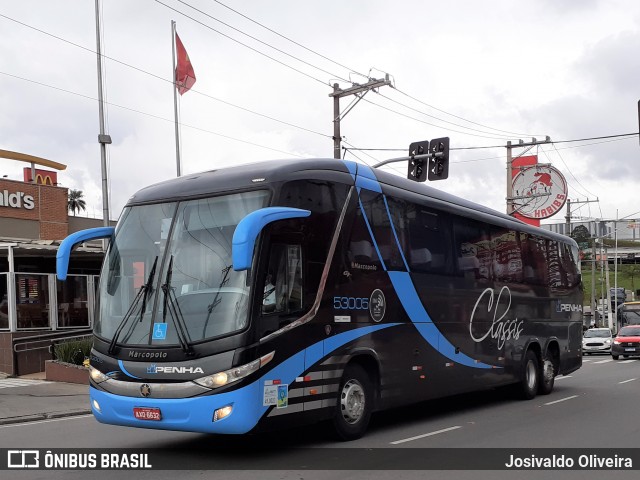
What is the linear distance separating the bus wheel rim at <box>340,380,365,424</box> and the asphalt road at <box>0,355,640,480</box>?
1.09 ft

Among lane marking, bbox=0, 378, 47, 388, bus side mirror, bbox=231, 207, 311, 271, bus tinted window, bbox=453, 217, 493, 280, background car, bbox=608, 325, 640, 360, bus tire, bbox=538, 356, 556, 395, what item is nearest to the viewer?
bus side mirror, bbox=231, 207, 311, 271

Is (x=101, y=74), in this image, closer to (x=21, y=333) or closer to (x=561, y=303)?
(x=21, y=333)

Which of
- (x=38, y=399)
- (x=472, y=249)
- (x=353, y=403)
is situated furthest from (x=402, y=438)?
(x=38, y=399)

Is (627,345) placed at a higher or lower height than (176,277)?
lower

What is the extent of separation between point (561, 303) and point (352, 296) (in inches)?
371

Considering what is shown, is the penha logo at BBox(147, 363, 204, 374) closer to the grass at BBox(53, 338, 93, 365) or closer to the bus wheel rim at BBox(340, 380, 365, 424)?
the bus wheel rim at BBox(340, 380, 365, 424)

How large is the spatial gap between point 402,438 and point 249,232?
4361mm

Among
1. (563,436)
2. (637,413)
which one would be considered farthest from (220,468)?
(637,413)

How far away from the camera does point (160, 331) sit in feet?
29.0

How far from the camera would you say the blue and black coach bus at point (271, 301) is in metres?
8.57

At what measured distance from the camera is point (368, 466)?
28.1 ft

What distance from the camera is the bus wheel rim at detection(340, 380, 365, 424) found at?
33.0 feet

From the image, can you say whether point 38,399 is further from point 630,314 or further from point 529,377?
point 630,314

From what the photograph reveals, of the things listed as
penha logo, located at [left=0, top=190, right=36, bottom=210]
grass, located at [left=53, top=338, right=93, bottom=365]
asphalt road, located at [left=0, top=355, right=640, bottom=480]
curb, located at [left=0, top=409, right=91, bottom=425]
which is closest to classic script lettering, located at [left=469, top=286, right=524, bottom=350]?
asphalt road, located at [left=0, top=355, right=640, bottom=480]
